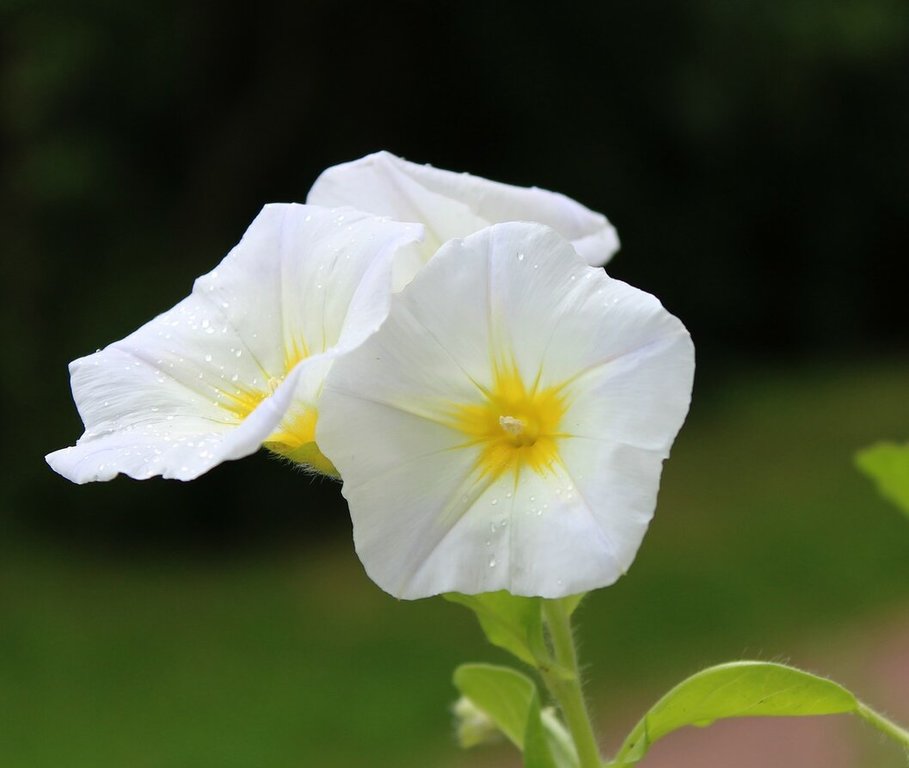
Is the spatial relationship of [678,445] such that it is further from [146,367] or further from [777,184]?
[146,367]

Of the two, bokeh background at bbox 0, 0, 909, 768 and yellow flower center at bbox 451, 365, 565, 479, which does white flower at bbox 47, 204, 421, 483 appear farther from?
bokeh background at bbox 0, 0, 909, 768

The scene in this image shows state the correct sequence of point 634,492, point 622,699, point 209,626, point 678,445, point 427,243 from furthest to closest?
point 678,445 < point 209,626 < point 622,699 < point 427,243 < point 634,492

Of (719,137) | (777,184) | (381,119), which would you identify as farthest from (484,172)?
(777,184)

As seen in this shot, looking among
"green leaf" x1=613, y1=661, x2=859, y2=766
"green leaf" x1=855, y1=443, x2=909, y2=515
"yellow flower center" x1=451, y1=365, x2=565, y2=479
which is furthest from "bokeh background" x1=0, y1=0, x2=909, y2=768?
"yellow flower center" x1=451, y1=365, x2=565, y2=479

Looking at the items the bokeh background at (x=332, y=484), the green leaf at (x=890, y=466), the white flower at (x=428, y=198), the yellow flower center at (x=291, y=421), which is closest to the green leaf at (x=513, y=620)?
the yellow flower center at (x=291, y=421)

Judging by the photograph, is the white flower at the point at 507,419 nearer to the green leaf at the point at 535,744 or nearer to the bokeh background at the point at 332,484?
the green leaf at the point at 535,744

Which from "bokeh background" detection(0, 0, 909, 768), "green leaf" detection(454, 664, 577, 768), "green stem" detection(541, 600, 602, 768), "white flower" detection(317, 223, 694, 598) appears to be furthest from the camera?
"bokeh background" detection(0, 0, 909, 768)
